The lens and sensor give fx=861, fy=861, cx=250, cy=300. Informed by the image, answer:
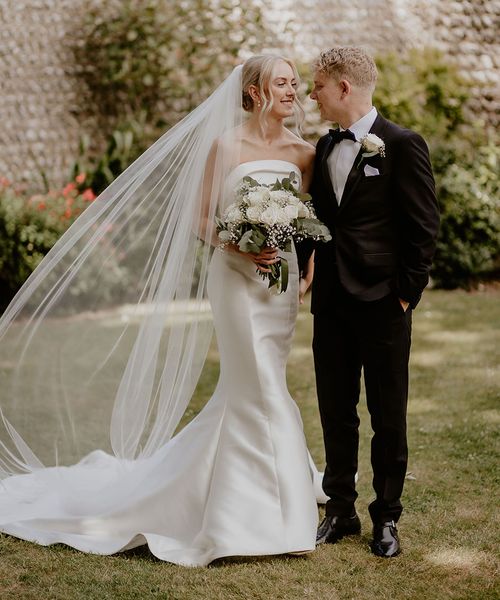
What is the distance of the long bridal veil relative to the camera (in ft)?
→ 13.4

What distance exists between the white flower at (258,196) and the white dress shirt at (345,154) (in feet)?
1.03

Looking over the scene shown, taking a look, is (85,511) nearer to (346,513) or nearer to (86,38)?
(346,513)

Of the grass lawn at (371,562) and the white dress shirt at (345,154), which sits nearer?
the grass lawn at (371,562)

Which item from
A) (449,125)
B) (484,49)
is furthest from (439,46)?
(449,125)

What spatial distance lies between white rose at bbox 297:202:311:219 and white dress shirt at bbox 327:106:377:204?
166 mm

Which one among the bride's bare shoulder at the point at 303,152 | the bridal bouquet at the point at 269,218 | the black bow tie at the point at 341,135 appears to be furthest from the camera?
the bride's bare shoulder at the point at 303,152

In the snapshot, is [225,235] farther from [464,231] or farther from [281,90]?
[464,231]

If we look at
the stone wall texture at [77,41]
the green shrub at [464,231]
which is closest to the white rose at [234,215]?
the green shrub at [464,231]

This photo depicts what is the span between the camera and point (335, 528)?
394 centimetres

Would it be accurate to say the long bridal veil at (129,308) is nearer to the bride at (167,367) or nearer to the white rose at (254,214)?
the bride at (167,367)

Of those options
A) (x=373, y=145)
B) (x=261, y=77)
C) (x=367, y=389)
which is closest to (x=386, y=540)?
(x=367, y=389)

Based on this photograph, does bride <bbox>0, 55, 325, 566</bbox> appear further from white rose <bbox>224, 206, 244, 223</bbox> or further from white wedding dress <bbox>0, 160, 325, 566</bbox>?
white rose <bbox>224, 206, 244, 223</bbox>

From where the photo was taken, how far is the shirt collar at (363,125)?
3627 millimetres

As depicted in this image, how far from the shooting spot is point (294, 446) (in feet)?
12.6
